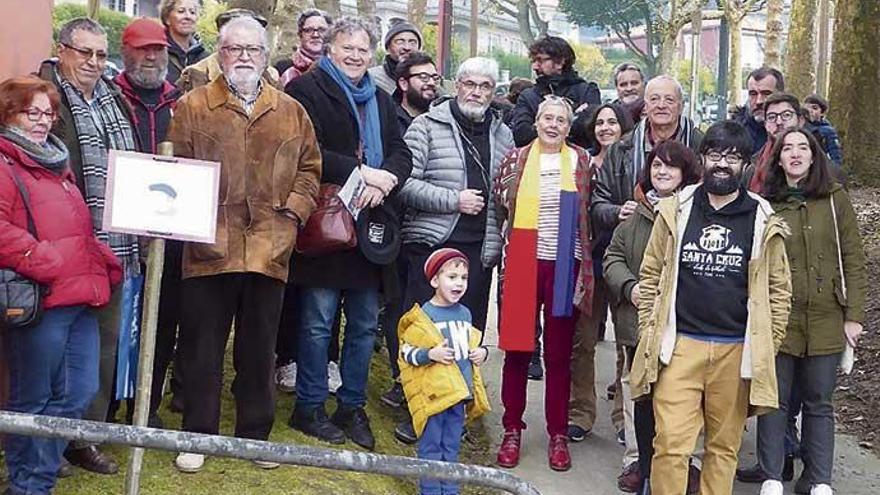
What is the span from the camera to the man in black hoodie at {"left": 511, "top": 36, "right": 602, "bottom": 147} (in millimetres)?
7543

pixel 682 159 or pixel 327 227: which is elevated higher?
pixel 682 159

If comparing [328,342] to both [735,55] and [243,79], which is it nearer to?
[243,79]

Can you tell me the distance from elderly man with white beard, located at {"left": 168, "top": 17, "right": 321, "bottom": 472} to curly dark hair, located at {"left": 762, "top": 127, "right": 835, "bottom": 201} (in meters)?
2.47

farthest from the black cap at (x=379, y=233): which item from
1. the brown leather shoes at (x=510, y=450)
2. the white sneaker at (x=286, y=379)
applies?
the brown leather shoes at (x=510, y=450)

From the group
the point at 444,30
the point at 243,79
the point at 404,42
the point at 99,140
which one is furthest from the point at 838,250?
the point at 444,30

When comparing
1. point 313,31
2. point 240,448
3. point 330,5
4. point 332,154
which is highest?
point 330,5

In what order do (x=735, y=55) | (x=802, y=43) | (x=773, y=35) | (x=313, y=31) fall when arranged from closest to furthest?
(x=313, y=31) → (x=802, y=43) → (x=773, y=35) → (x=735, y=55)

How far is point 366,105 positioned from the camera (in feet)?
19.2

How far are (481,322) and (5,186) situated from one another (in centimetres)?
307

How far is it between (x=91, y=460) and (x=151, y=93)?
70.1 inches

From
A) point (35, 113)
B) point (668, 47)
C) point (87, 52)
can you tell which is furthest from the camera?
point (668, 47)

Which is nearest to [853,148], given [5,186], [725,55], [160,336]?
[160,336]

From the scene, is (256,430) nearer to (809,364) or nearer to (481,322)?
(481,322)

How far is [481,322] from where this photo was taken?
658 centimetres
